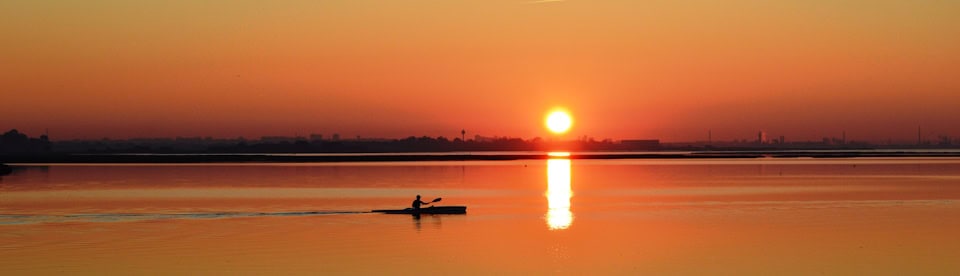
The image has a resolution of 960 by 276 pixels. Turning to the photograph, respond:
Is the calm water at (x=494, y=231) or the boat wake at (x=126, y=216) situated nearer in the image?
the calm water at (x=494, y=231)

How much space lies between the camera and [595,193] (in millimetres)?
64125

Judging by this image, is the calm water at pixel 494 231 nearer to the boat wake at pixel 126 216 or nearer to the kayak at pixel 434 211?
the boat wake at pixel 126 216

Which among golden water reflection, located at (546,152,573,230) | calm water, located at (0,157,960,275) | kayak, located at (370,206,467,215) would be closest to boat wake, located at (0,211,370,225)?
calm water, located at (0,157,960,275)

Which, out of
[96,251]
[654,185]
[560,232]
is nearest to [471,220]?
[560,232]

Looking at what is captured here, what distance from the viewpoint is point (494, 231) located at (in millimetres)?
38469

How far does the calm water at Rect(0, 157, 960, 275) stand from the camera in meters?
28.5

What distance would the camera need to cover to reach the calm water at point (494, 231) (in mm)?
28500

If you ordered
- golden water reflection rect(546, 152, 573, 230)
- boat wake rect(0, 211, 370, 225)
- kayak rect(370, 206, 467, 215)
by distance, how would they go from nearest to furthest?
golden water reflection rect(546, 152, 573, 230)
boat wake rect(0, 211, 370, 225)
kayak rect(370, 206, 467, 215)

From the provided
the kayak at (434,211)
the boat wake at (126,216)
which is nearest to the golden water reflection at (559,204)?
the kayak at (434,211)

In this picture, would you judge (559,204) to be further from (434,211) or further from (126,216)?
(126,216)

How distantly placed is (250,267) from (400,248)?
577 centimetres

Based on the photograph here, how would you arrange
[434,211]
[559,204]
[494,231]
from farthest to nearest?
[559,204]
[434,211]
[494,231]

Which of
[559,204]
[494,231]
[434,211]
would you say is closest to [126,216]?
[434,211]

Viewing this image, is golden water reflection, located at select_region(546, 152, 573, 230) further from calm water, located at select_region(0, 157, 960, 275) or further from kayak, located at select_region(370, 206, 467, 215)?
kayak, located at select_region(370, 206, 467, 215)
